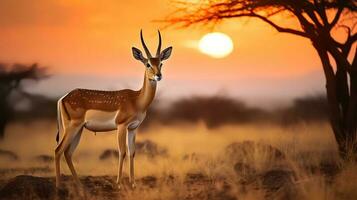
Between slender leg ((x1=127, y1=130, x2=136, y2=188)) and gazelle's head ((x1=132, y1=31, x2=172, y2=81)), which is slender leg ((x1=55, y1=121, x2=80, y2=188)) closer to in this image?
slender leg ((x1=127, y1=130, x2=136, y2=188))

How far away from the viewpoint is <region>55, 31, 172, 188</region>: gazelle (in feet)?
42.0

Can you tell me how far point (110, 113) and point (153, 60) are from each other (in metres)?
1.26

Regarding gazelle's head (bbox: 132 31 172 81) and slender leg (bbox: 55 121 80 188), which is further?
slender leg (bbox: 55 121 80 188)

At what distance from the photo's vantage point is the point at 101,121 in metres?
13.0

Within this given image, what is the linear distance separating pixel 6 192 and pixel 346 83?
718 centimetres

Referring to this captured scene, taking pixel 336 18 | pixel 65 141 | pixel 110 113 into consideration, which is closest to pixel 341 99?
pixel 336 18

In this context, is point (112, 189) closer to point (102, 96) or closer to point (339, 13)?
point (102, 96)

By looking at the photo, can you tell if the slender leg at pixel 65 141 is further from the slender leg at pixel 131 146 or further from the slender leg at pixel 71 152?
the slender leg at pixel 131 146

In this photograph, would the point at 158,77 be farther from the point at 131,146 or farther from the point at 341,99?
the point at 341,99

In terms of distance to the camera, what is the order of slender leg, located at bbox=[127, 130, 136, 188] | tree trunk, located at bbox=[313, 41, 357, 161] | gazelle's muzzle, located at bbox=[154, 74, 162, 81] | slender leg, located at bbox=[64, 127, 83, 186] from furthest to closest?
tree trunk, located at bbox=[313, 41, 357, 161] → slender leg, located at bbox=[64, 127, 83, 186] → slender leg, located at bbox=[127, 130, 136, 188] → gazelle's muzzle, located at bbox=[154, 74, 162, 81]

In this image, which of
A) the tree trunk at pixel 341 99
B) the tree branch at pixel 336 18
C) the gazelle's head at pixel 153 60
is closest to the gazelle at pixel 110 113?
the gazelle's head at pixel 153 60

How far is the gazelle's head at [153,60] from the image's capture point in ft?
40.8

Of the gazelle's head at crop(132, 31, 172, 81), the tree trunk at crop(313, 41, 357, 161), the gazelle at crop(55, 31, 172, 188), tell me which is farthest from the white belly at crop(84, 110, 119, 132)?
the tree trunk at crop(313, 41, 357, 161)

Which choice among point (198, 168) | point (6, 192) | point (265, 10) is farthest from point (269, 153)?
point (6, 192)
